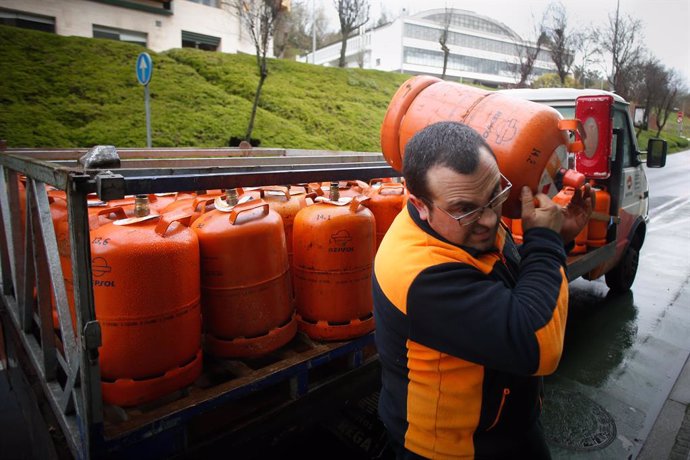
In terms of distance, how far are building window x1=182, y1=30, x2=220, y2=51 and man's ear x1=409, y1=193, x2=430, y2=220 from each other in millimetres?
26929

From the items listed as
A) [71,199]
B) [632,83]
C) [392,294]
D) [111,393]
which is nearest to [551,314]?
[392,294]

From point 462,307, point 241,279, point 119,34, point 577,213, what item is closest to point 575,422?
point 577,213

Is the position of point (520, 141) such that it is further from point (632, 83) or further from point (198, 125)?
point (632, 83)

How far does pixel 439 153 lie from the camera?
4.42 ft

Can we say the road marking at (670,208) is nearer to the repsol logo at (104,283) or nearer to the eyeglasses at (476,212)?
the eyeglasses at (476,212)

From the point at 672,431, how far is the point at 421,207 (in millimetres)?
3360

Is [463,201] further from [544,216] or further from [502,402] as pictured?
[502,402]

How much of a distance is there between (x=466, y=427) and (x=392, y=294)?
49 cm

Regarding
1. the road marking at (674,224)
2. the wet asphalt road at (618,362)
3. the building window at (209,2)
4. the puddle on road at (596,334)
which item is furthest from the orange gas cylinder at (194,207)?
the building window at (209,2)

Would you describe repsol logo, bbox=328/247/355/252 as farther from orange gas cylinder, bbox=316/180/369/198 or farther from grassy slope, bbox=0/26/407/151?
grassy slope, bbox=0/26/407/151

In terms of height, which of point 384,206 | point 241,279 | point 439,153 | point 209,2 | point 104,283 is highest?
point 209,2

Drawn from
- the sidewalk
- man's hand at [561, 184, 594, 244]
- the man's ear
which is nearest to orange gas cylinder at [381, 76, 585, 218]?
man's hand at [561, 184, 594, 244]

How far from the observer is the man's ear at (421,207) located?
143 centimetres

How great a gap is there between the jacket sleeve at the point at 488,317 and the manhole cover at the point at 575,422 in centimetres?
251
